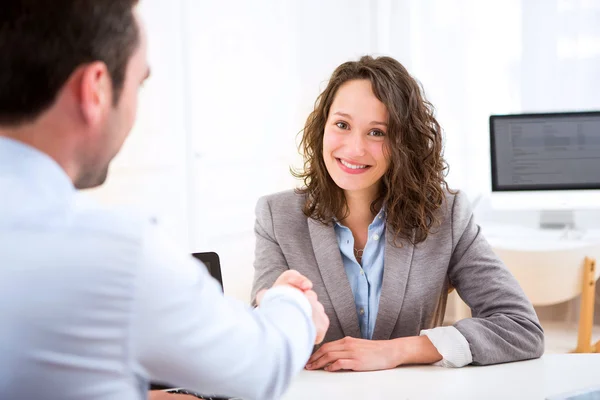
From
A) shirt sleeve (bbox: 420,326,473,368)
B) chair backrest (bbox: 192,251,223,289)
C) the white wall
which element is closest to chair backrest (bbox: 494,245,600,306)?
the white wall

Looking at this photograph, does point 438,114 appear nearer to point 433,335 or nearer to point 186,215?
point 186,215

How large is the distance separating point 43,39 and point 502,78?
403 cm

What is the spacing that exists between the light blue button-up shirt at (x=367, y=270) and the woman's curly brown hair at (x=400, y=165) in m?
0.05

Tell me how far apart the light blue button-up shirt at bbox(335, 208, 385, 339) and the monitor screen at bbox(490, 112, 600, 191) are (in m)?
2.07

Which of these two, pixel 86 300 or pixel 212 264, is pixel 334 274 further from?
pixel 86 300

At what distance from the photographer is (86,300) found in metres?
0.73

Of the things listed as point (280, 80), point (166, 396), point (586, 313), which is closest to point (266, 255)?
point (166, 396)

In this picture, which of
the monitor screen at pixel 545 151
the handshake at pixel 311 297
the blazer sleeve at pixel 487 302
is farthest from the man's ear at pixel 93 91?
the monitor screen at pixel 545 151

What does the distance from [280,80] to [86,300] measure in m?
4.13

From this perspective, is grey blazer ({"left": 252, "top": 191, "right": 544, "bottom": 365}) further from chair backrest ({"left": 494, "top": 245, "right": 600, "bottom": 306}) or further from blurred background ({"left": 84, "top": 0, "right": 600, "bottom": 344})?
blurred background ({"left": 84, "top": 0, "right": 600, "bottom": 344})

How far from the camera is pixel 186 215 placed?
4004 mm

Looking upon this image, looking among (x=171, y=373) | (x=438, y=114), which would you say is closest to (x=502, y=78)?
(x=438, y=114)

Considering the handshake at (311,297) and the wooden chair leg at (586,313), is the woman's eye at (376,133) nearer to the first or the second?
the handshake at (311,297)

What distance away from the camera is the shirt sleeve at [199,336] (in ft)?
2.49
